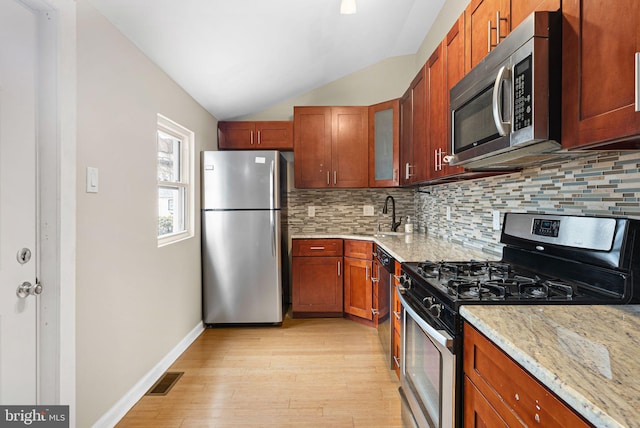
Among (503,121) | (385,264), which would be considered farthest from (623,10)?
(385,264)

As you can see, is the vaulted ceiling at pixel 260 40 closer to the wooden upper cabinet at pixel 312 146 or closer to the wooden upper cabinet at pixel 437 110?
the wooden upper cabinet at pixel 312 146

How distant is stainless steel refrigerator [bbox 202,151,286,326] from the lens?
3193 millimetres

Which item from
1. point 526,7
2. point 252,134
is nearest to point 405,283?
point 526,7

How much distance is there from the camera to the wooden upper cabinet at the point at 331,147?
352 cm

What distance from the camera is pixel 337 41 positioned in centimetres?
288

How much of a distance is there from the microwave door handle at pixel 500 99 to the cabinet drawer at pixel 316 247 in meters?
2.36

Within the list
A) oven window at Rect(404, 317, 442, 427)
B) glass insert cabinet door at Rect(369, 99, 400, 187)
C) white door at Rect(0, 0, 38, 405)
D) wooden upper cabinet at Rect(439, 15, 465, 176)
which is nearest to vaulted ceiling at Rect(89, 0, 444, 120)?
white door at Rect(0, 0, 38, 405)

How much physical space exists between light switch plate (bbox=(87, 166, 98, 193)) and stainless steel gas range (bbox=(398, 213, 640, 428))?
5.30ft

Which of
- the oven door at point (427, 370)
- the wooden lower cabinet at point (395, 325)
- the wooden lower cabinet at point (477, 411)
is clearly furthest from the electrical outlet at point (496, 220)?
the wooden lower cabinet at point (477, 411)

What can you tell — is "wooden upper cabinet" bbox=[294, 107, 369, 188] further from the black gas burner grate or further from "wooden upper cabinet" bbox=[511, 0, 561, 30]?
"wooden upper cabinet" bbox=[511, 0, 561, 30]

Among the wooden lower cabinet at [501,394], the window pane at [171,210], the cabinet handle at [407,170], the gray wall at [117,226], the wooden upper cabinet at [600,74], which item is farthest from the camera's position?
the cabinet handle at [407,170]

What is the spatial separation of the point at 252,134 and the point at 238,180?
0.70 meters

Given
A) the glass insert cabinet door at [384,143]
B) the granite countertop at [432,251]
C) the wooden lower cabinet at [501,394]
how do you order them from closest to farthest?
the wooden lower cabinet at [501,394] < the granite countertop at [432,251] < the glass insert cabinet door at [384,143]

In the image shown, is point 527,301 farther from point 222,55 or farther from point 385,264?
point 222,55
